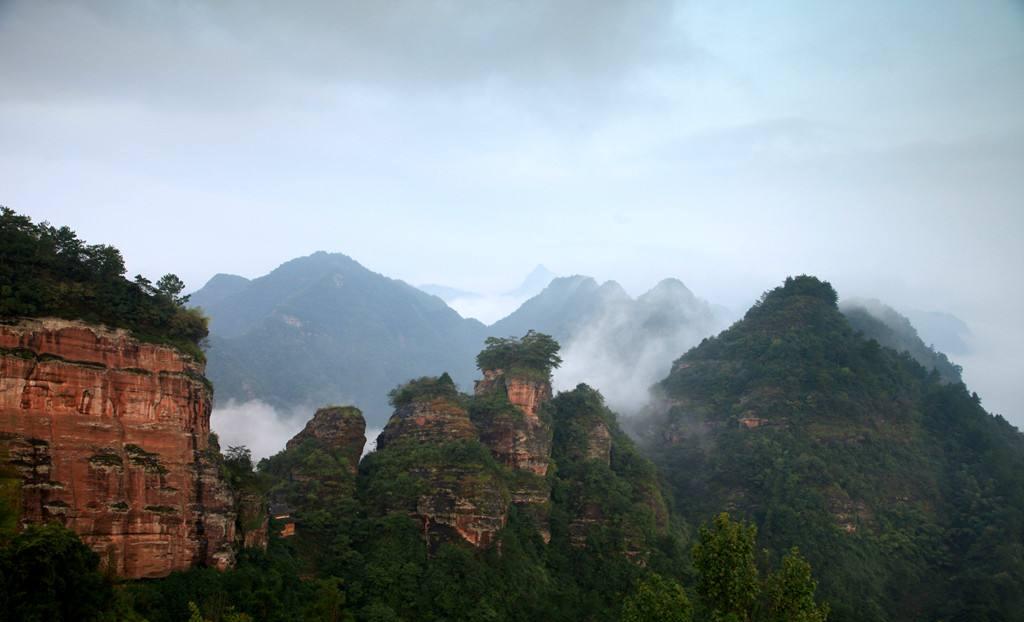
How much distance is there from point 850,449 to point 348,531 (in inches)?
2264

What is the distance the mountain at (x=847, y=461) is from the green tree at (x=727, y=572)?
32432mm

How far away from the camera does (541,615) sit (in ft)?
159

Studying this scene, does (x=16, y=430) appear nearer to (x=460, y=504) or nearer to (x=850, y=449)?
(x=460, y=504)

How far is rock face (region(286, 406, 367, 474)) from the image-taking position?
181ft

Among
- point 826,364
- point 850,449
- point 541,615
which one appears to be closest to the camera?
point 541,615

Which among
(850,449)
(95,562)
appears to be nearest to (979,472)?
(850,449)

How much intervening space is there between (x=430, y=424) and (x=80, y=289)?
29141mm

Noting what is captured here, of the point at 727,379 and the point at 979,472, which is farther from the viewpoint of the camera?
the point at 727,379

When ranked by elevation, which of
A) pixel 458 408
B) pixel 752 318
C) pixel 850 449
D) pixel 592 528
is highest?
pixel 752 318

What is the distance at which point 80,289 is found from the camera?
35.1 metres

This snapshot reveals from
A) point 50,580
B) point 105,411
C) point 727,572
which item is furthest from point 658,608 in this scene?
point 105,411

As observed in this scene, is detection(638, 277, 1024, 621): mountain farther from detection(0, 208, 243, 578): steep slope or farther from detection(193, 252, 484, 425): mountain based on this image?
detection(193, 252, 484, 425): mountain

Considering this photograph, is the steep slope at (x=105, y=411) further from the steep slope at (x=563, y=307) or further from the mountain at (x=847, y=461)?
the steep slope at (x=563, y=307)

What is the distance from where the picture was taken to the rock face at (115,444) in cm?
3155
